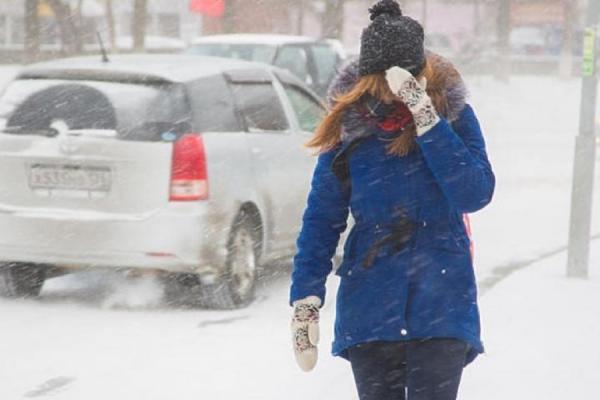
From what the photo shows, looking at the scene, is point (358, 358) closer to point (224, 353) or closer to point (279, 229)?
point (224, 353)

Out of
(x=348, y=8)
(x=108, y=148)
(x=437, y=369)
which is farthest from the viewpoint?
(x=348, y=8)

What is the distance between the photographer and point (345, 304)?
372 cm

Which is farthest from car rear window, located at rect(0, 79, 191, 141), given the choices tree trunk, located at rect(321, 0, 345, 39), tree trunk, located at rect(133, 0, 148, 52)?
tree trunk, located at rect(133, 0, 148, 52)

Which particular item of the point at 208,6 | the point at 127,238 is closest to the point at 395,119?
the point at 127,238

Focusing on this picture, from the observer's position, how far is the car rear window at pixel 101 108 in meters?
8.29

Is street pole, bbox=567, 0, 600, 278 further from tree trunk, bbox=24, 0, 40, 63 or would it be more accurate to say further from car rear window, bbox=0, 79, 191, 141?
tree trunk, bbox=24, 0, 40, 63

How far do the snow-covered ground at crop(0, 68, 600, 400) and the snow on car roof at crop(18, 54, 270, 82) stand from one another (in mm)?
1469

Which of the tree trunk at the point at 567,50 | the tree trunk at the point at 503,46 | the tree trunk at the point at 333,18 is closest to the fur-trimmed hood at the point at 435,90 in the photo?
the tree trunk at the point at 333,18

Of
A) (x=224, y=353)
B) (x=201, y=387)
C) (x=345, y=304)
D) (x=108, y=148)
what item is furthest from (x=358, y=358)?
(x=108, y=148)

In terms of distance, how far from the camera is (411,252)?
3639 millimetres

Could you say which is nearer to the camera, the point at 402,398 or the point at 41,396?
the point at 402,398

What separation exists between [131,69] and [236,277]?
1.47 m

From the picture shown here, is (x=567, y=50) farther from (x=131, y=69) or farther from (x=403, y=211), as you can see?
(x=403, y=211)

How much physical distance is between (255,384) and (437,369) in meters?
3.07
